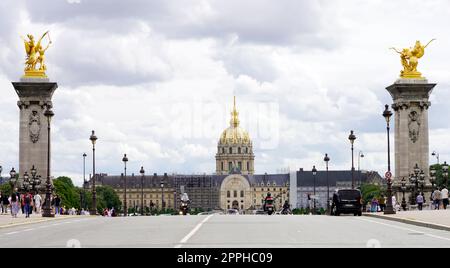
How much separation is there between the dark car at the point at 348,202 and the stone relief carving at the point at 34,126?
121ft

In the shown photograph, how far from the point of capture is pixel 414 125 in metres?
92.7

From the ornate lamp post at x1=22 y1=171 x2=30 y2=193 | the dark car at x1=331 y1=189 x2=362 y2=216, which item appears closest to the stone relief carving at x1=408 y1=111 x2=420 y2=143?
the ornate lamp post at x1=22 y1=171 x2=30 y2=193

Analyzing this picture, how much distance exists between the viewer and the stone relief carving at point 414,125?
92562mm

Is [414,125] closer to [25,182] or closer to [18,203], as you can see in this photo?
[25,182]

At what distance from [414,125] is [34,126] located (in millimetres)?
32376

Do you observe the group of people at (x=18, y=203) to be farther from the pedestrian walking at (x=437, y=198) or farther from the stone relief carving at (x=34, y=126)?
the pedestrian walking at (x=437, y=198)

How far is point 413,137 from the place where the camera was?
3649 inches

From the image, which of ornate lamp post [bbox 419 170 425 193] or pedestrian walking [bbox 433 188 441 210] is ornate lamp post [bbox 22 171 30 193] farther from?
ornate lamp post [bbox 419 170 425 193]

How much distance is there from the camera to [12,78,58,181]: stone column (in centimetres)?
9012

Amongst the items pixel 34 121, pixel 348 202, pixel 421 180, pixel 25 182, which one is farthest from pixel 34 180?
pixel 348 202
